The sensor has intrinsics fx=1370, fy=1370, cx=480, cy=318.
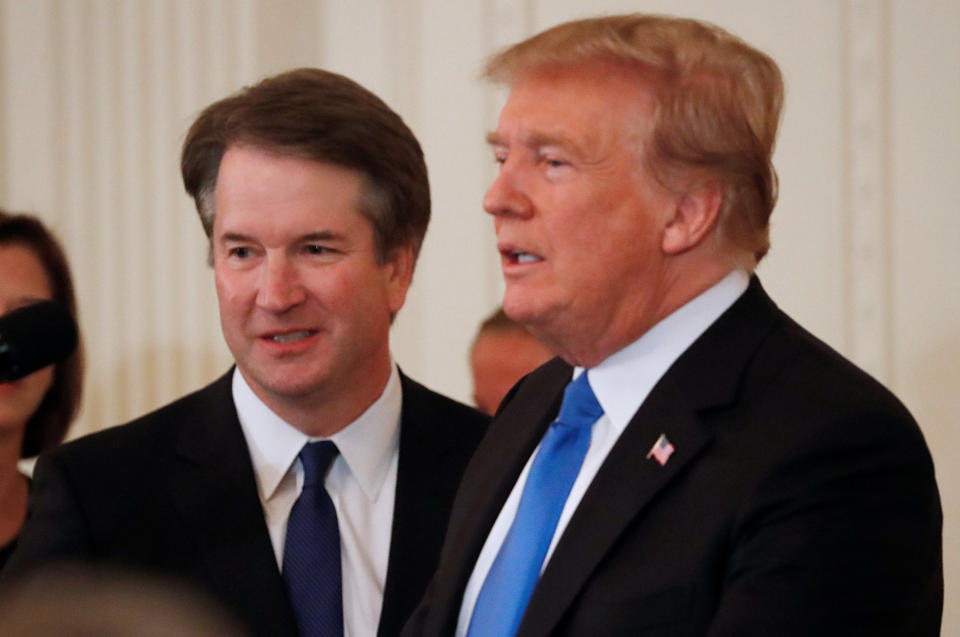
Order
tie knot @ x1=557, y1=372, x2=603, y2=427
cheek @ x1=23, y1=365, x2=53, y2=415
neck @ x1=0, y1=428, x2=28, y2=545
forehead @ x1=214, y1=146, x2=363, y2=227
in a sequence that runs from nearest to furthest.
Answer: tie knot @ x1=557, y1=372, x2=603, y2=427 → forehead @ x1=214, y1=146, x2=363, y2=227 → neck @ x1=0, y1=428, x2=28, y2=545 → cheek @ x1=23, y1=365, x2=53, y2=415

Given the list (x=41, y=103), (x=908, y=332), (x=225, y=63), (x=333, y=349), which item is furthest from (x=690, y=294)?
(x=41, y=103)

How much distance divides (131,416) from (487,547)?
2901 mm

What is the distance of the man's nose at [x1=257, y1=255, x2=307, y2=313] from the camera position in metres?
2.43

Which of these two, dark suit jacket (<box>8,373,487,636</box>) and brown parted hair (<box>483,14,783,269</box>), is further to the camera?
dark suit jacket (<box>8,373,487,636</box>)

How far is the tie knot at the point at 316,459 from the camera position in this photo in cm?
251

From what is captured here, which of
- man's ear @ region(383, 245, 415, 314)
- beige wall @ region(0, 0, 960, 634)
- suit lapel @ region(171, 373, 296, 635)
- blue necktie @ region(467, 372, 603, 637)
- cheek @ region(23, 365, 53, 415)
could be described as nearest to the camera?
blue necktie @ region(467, 372, 603, 637)

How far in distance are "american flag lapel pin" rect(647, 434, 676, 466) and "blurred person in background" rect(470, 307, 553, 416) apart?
189 cm

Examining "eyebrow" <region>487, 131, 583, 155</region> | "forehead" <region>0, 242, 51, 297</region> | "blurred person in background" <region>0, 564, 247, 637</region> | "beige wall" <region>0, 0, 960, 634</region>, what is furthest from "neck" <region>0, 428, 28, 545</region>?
"blurred person in background" <region>0, 564, 247, 637</region>

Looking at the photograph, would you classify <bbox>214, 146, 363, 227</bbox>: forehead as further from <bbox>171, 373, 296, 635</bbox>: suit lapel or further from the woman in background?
the woman in background

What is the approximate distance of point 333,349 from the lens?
2.51 m

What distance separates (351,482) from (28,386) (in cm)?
110

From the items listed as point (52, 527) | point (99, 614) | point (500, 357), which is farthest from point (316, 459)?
point (99, 614)

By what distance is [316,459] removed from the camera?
252cm

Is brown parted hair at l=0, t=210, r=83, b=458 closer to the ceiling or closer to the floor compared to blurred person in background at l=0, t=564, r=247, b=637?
closer to the floor
